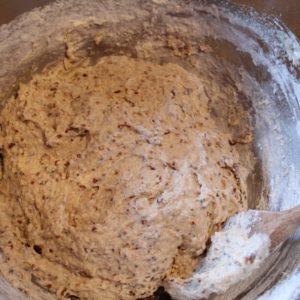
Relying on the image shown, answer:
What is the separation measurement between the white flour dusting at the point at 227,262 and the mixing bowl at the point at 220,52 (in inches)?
3.7

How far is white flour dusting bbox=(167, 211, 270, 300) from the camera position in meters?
1.36

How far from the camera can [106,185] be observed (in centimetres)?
145

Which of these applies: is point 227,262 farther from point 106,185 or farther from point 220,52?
point 220,52

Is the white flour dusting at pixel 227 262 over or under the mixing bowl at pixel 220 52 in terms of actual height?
under

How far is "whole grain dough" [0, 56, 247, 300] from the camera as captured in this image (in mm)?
1395

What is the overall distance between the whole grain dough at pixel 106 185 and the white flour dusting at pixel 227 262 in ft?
0.24

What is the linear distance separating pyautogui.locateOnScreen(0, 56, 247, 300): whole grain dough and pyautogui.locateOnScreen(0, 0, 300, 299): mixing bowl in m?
Result: 0.10

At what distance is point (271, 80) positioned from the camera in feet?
5.21

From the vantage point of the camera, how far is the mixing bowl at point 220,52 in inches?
56.9

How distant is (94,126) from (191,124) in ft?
1.19

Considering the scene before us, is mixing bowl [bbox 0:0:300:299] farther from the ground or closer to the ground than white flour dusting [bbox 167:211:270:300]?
farther from the ground

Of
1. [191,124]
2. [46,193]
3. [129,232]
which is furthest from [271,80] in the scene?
[46,193]

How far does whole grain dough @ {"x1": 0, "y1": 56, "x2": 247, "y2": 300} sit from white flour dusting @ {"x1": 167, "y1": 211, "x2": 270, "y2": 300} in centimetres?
7

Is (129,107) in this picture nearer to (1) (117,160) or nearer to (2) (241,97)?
(1) (117,160)
